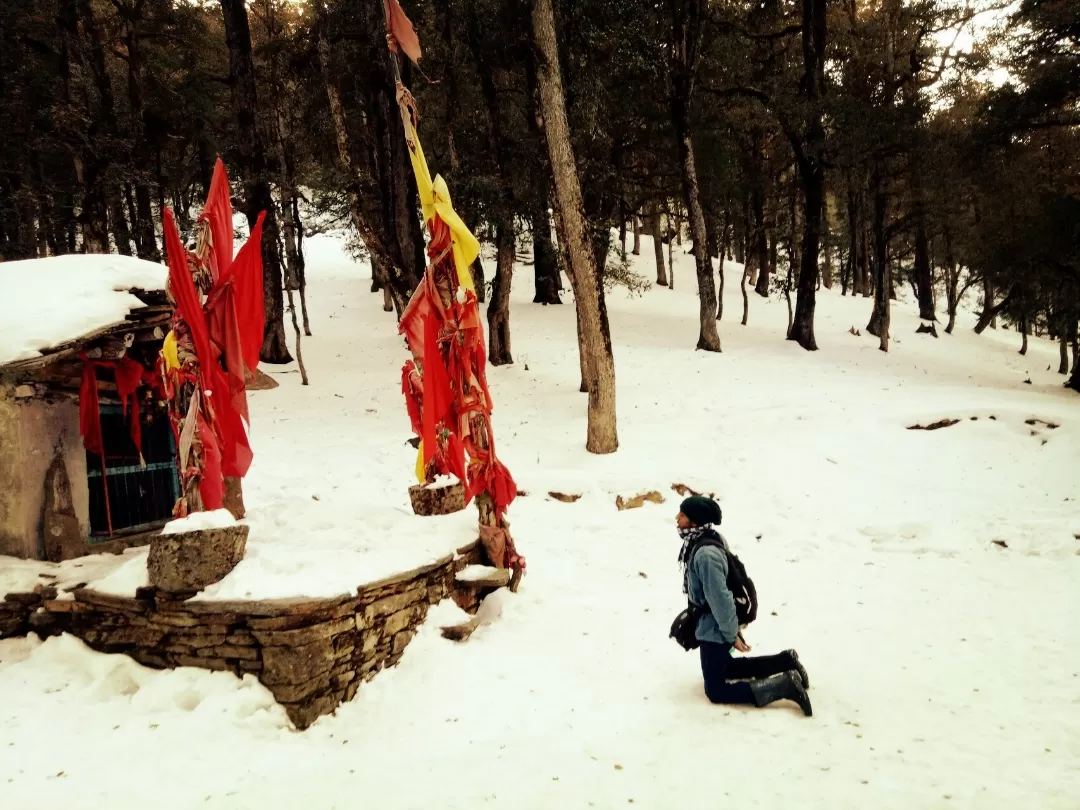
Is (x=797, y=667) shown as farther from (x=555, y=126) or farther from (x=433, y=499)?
(x=555, y=126)

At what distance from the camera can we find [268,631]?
4.81 metres

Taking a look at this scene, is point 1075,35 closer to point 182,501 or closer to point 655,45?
point 655,45

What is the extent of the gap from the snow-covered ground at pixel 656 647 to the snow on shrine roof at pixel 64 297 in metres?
2.40

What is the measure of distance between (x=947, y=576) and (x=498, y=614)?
208 inches

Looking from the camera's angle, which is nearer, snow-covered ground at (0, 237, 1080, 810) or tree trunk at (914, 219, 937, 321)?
snow-covered ground at (0, 237, 1080, 810)

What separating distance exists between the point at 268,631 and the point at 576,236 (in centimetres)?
777

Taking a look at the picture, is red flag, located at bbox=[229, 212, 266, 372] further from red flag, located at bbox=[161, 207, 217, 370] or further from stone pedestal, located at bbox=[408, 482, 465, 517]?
stone pedestal, located at bbox=[408, 482, 465, 517]

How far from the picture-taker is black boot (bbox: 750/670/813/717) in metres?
4.69

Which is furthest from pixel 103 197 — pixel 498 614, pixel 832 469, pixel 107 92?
pixel 832 469

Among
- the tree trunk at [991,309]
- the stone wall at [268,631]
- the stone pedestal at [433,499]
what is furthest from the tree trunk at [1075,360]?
the stone wall at [268,631]

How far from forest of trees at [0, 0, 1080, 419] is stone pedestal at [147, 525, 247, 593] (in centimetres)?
692

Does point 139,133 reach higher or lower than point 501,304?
higher

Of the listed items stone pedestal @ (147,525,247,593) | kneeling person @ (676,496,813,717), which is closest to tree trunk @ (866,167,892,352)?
kneeling person @ (676,496,813,717)

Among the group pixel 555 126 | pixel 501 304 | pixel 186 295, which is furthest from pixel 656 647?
pixel 501 304
